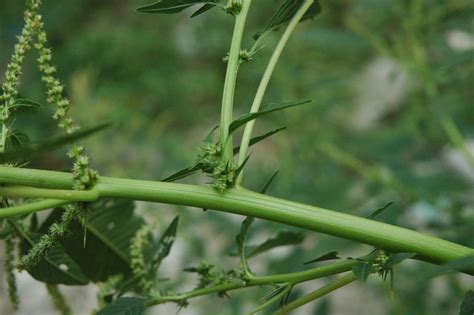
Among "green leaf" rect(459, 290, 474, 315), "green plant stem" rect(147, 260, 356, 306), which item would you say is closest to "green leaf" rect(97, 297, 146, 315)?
"green plant stem" rect(147, 260, 356, 306)

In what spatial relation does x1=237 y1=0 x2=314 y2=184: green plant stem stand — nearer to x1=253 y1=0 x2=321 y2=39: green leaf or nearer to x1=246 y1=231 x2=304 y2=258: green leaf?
x1=253 y1=0 x2=321 y2=39: green leaf

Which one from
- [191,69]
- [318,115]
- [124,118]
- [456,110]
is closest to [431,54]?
[456,110]

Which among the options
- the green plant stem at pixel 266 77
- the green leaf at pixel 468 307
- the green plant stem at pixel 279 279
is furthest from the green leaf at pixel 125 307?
the green leaf at pixel 468 307

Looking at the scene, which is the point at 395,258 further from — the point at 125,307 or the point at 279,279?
the point at 125,307

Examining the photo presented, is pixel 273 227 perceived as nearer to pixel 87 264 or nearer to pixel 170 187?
pixel 87 264

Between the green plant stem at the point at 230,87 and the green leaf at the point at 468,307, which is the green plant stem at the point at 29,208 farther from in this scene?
the green leaf at the point at 468,307

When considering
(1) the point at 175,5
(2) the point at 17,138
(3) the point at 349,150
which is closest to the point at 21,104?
(2) the point at 17,138
